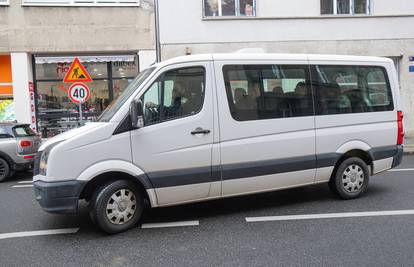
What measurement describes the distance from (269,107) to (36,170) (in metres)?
3.22

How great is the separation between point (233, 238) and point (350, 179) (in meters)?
2.56

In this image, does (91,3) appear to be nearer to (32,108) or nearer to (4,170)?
(32,108)

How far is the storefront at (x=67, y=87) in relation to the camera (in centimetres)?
1541

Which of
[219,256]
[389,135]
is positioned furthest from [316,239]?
[389,135]

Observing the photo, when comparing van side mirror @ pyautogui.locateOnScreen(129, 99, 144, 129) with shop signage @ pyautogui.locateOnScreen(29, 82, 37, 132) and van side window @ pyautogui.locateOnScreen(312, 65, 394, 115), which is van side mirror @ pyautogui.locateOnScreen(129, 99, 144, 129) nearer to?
van side window @ pyautogui.locateOnScreen(312, 65, 394, 115)

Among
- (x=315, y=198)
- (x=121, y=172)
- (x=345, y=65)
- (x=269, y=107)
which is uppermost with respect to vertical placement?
(x=345, y=65)

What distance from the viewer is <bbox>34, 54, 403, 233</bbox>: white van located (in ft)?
16.1

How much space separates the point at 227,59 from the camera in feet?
18.1

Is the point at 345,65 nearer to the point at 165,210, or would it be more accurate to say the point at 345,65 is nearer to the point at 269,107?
the point at 269,107

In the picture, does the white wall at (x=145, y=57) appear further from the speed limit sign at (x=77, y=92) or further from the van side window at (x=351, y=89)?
the van side window at (x=351, y=89)

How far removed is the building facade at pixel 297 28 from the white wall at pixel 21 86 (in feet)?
16.5

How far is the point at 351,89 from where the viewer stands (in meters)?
6.31

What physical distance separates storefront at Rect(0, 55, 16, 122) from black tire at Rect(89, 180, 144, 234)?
1179 centimetres

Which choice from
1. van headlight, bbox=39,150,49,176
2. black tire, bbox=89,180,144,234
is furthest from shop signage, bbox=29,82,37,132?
black tire, bbox=89,180,144,234
